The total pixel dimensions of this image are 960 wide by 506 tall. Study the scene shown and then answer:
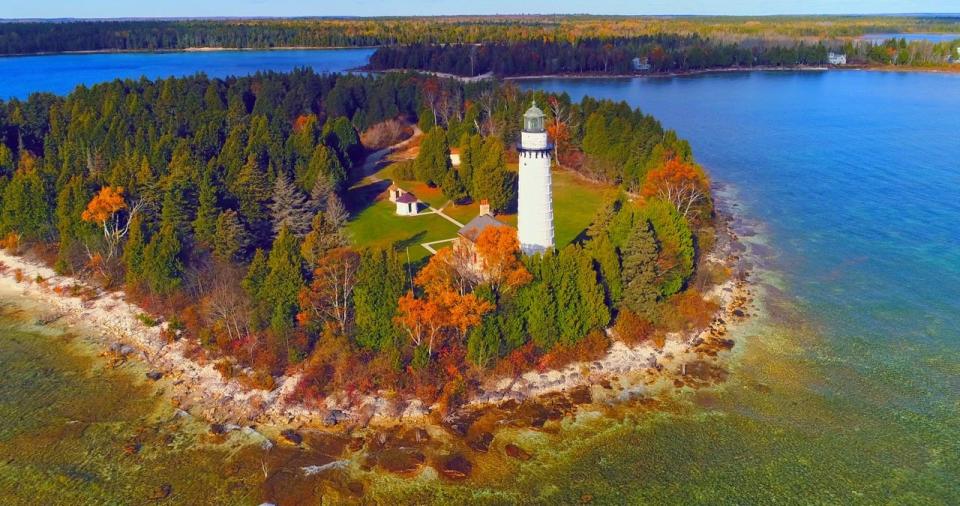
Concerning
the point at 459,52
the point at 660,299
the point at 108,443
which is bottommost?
the point at 108,443

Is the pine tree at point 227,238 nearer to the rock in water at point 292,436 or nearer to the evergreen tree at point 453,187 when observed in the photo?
the rock in water at point 292,436

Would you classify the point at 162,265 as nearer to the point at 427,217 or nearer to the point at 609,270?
the point at 427,217

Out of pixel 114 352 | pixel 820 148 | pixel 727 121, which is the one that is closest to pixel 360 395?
pixel 114 352

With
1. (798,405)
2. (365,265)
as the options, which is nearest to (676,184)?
(798,405)

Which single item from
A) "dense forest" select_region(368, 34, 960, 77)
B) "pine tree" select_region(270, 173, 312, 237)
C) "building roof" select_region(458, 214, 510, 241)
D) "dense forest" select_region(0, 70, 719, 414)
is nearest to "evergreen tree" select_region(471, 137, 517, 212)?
"dense forest" select_region(0, 70, 719, 414)

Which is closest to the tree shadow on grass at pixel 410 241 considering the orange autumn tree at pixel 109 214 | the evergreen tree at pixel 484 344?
the evergreen tree at pixel 484 344

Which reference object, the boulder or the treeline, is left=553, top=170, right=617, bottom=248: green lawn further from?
the treeline

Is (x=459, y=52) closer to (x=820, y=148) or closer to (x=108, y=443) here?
(x=820, y=148)
